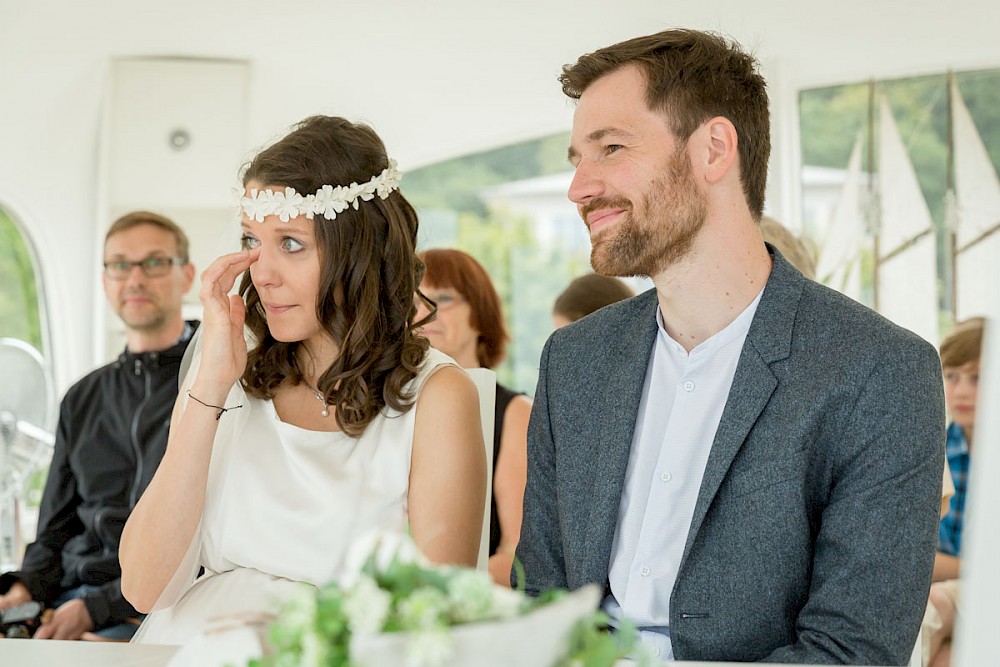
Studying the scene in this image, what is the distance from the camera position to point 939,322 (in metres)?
6.05

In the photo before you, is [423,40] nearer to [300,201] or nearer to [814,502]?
[300,201]

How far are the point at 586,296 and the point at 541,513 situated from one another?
6.03ft

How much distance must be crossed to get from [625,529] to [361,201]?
0.87 metres

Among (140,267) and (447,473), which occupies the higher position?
(140,267)

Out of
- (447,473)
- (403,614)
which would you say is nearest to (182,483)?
(447,473)

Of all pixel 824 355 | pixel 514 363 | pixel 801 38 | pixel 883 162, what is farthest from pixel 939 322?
pixel 824 355

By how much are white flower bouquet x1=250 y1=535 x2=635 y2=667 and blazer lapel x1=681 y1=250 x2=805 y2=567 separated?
0.94m

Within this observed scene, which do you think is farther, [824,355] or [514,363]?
[514,363]

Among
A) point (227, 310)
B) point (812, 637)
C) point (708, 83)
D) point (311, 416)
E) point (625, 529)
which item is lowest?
point (812, 637)

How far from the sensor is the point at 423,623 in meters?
0.79

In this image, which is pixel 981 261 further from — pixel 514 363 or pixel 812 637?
pixel 812 637

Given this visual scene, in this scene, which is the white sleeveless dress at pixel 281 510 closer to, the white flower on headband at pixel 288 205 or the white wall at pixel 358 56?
the white flower on headband at pixel 288 205

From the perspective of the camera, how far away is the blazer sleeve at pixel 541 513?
2064 mm

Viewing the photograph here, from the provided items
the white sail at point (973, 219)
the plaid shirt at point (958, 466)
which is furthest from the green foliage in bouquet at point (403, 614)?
the white sail at point (973, 219)
